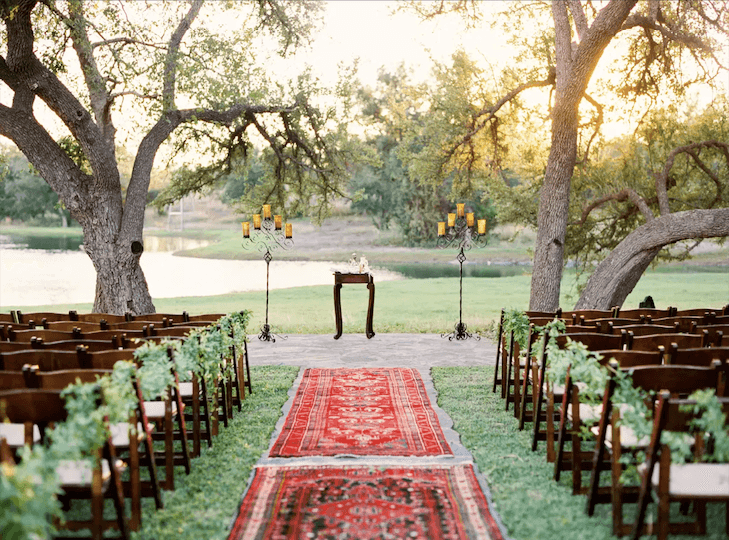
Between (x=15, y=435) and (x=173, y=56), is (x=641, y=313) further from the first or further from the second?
(x=173, y=56)

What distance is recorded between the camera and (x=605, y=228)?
14.5 m

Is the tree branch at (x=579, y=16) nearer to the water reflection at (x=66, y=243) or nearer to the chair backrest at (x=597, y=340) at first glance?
the chair backrest at (x=597, y=340)

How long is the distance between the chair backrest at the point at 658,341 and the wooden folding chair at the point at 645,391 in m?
0.99

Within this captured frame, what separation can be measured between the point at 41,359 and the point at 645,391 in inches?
143

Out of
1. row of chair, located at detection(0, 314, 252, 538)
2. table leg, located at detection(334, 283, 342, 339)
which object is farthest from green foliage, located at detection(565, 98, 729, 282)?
row of chair, located at detection(0, 314, 252, 538)

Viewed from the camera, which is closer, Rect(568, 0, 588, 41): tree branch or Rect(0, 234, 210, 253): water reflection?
Rect(568, 0, 588, 41): tree branch

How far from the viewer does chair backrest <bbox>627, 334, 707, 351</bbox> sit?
4.84 m

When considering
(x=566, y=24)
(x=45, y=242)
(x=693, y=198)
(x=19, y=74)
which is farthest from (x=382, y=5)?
(x=45, y=242)

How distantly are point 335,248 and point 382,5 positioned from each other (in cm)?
3120

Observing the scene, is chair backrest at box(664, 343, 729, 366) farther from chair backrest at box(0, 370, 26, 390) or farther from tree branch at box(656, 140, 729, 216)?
tree branch at box(656, 140, 729, 216)

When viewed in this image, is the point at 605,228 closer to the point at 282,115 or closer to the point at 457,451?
the point at 282,115

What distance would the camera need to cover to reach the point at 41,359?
4488mm

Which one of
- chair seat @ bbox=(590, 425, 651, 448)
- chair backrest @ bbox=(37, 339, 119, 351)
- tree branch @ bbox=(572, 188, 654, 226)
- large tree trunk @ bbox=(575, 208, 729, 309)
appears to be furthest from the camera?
tree branch @ bbox=(572, 188, 654, 226)

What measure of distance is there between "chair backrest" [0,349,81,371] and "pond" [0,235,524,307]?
1646 cm
